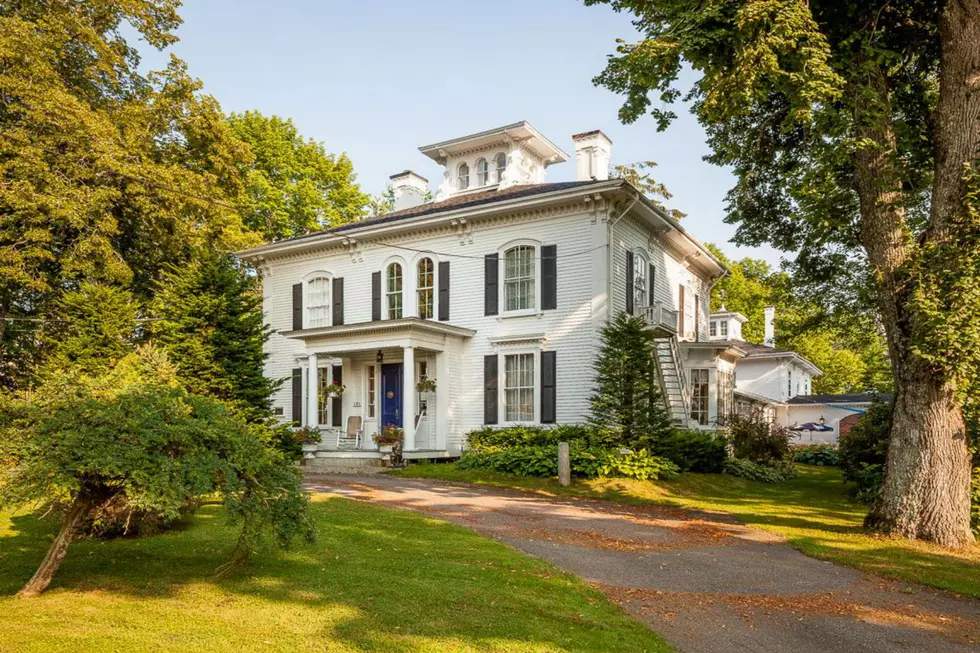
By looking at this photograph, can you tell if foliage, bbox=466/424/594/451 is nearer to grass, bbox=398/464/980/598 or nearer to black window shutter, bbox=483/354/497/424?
black window shutter, bbox=483/354/497/424

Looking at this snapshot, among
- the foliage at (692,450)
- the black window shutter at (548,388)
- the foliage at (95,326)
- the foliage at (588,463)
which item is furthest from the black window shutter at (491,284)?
the foliage at (95,326)

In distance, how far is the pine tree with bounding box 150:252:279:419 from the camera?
13797 mm

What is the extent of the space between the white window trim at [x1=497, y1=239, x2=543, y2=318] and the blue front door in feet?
12.4

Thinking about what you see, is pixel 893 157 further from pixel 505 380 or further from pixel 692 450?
pixel 505 380

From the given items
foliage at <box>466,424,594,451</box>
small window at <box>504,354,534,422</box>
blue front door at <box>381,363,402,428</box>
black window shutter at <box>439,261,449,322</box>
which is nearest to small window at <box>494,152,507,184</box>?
black window shutter at <box>439,261,449,322</box>

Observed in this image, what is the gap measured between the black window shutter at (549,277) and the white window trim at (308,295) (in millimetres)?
7808

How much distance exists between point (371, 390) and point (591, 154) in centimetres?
1026

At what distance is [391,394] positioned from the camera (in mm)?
20766

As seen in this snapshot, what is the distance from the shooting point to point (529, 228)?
19219 millimetres

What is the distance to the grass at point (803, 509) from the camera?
811 cm

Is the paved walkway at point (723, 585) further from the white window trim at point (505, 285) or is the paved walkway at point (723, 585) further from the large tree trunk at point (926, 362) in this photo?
the white window trim at point (505, 285)

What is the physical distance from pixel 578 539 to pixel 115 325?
441 inches

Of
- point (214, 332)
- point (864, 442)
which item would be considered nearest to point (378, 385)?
point (214, 332)

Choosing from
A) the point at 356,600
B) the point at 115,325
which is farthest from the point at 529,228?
the point at 356,600
